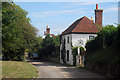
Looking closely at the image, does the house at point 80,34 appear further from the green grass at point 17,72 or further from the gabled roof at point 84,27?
the green grass at point 17,72

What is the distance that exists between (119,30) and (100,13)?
24528 mm

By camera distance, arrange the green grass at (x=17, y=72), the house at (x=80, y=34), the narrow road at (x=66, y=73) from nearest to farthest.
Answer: the green grass at (x=17, y=72) < the narrow road at (x=66, y=73) < the house at (x=80, y=34)

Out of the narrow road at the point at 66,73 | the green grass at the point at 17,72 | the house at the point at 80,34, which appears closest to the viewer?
the green grass at the point at 17,72

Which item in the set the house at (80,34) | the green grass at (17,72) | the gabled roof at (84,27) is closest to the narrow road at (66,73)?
the green grass at (17,72)

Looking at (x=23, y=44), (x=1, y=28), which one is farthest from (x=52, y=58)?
(x=1, y=28)

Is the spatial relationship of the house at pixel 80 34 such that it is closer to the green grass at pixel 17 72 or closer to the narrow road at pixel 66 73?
the narrow road at pixel 66 73

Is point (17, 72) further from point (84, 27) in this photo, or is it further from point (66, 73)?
point (84, 27)

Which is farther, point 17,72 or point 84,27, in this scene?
point 84,27

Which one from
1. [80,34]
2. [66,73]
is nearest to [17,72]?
[66,73]

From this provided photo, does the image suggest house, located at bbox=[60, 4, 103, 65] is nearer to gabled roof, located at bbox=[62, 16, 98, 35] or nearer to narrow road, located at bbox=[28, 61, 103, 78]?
gabled roof, located at bbox=[62, 16, 98, 35]

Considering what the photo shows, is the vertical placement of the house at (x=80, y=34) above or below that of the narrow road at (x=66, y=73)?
above

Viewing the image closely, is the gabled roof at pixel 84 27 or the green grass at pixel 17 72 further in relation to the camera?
the gabled roof at pixel 84 27

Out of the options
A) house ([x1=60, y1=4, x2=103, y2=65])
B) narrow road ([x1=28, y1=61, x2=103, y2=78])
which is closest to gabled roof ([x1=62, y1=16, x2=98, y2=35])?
house ([x1=60, y1=4, x2=103, y2=65])

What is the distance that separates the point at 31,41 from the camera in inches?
1561
